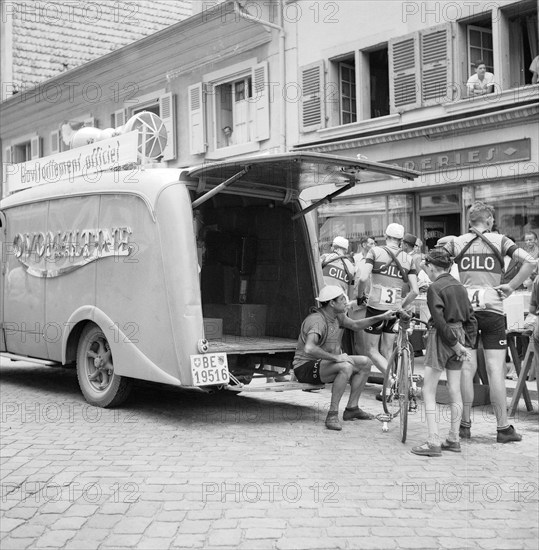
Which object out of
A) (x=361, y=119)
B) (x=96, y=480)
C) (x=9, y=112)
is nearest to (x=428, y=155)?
(x=361, y=119)

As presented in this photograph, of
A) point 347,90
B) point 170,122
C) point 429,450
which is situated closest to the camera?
point 429,450

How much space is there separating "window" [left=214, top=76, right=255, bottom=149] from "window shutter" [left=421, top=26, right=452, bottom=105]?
4.68 m

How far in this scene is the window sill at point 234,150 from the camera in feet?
58.4

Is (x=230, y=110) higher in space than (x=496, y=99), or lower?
higher

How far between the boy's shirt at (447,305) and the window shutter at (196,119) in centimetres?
1308

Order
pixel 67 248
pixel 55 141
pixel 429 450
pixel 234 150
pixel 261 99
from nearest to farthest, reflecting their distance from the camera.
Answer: pixel 429 450, pixel 67 248, pixel 261 99, pixel 234 150, pixel 55 141

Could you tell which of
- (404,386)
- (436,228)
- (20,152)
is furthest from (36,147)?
(404,386)

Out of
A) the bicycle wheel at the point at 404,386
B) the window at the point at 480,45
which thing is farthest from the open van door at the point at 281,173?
the window at the point at 480,45

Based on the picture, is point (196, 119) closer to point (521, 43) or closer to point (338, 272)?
point (521, 43)

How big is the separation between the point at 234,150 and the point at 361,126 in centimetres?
363

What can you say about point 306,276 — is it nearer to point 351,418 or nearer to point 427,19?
point 351,418

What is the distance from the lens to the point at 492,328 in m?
7.02

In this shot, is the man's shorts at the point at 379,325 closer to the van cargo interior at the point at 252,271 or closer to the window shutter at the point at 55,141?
the van cargo interior at the point at 252,271

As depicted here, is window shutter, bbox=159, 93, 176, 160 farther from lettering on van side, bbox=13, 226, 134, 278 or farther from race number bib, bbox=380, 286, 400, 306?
race number bib, bbox=380, 286, 400, 306
